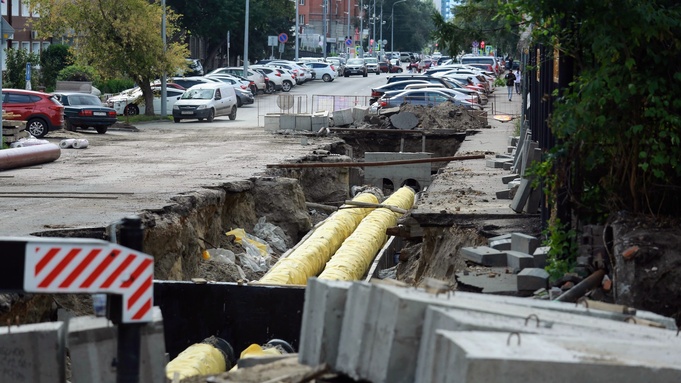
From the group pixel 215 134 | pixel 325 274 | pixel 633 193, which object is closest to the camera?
pixel 633 193

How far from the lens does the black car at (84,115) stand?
35625 millimetres

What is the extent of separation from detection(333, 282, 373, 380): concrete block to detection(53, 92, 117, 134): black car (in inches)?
1200

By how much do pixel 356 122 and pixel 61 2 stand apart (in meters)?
13.3

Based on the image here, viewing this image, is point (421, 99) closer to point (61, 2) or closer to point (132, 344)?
point (61, 2)

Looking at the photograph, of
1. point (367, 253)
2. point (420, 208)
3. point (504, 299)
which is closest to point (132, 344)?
point (504, 299)

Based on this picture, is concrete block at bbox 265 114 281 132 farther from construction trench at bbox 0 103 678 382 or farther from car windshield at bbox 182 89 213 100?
construction trench at bbox 0 103 678 382

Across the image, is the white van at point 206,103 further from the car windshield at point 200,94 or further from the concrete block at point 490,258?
the concrete block at point 490,258

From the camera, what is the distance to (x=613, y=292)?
900cm

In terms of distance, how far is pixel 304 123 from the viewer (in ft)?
116

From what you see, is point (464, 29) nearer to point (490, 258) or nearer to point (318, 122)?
point (490, 258)

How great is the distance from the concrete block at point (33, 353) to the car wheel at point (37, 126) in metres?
26.7

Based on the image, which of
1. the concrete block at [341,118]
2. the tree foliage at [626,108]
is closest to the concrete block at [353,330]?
the tree foliage at [626,108]

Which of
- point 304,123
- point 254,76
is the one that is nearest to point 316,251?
point 304,123

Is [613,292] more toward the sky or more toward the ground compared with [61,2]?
more toward the ground
